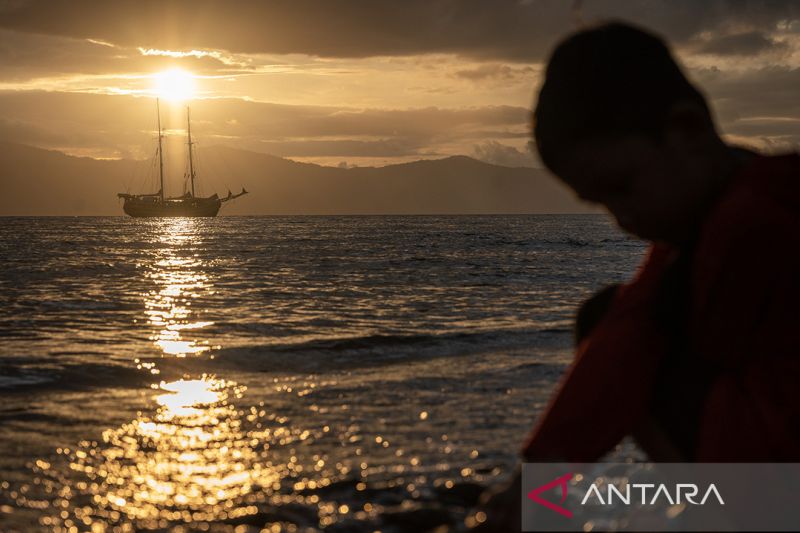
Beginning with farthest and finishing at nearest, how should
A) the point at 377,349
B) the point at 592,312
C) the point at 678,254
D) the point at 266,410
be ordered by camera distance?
the point at 377,349 → the point at 266,410 → the point at 592,312 → the point at 678,254

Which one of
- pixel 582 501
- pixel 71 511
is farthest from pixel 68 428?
pixel 582 501

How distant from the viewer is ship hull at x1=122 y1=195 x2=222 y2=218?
465 feet

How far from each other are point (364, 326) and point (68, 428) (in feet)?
18.3

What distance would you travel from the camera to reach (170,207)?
465 feet

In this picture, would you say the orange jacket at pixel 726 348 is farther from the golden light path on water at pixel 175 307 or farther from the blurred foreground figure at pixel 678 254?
the golden light path on water at pixel 175 307

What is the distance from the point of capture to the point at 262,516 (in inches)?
132

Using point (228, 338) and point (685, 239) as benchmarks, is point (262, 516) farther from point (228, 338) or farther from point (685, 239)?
point (228, 338)

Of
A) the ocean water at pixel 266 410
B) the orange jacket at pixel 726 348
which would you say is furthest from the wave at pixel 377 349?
the orange jacket at pixel 726 348

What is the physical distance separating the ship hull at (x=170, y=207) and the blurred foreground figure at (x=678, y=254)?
14340cm

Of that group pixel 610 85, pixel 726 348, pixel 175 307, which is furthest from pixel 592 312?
pixel 175 307

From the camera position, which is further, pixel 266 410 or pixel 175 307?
pixel 175 307

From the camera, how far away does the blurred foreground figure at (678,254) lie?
164 cm

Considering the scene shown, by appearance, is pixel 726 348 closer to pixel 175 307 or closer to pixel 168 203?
pixel 175 307

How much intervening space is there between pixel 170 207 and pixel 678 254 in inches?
5718
